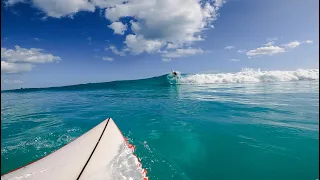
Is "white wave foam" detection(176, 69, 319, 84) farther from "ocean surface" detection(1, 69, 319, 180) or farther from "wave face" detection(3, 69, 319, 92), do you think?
"ocean surface" detection(1, 69, 319, 180)

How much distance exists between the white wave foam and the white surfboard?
41473 mm

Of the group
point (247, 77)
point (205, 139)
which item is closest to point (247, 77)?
point (247, 77)

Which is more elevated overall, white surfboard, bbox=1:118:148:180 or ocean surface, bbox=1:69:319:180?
white surfboard, bbox=1:118:148:180

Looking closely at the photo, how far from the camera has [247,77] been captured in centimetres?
4881

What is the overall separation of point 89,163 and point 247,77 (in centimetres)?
4988

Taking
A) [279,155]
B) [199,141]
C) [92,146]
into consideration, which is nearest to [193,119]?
[199,141]

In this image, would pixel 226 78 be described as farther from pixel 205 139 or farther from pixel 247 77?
pixel 205 139

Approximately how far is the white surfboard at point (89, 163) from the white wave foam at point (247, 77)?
1633 inches

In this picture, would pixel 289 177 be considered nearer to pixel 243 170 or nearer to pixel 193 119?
pixel 243 170

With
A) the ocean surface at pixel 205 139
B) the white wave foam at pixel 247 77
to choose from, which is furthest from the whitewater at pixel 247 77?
the ocean surface at pixel 205 139

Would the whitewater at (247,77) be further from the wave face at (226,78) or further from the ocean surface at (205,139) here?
the ocean surface at (205,139)

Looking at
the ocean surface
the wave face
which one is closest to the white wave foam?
the wave face

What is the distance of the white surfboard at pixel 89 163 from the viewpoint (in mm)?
4672

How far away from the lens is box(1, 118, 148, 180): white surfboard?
467cm
